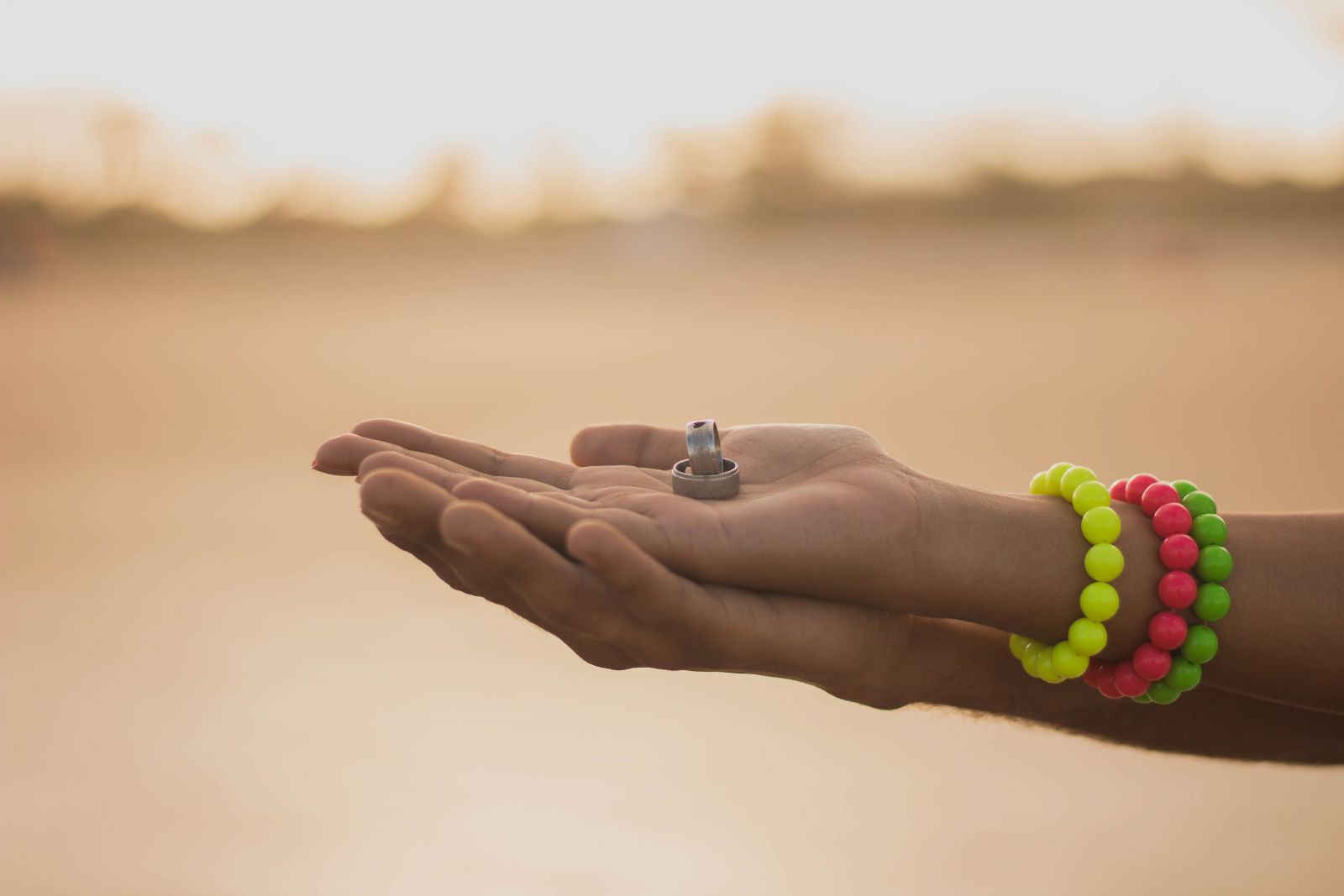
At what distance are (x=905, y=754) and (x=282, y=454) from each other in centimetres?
650

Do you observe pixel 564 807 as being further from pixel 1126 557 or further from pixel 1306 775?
pixel 1306 775

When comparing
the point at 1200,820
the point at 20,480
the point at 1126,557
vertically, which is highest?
the point at 1126,557

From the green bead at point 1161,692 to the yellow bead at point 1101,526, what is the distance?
305 millimetres

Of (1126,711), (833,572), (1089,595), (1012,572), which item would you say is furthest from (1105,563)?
(1126,711)

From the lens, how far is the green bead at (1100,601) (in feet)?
6.52

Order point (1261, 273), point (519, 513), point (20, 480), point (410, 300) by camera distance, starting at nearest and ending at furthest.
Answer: point (519, 513)
point (20, 480)
point (1261, 273)
point (410, 300)

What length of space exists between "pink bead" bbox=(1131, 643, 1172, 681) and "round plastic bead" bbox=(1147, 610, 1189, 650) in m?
0.02

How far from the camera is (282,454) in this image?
889 cm

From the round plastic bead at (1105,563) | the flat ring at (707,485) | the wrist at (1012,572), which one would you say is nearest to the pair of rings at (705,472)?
the flat ring at (707,485)

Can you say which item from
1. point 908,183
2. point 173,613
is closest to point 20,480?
point 173,613

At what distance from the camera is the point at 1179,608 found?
2.04 meters

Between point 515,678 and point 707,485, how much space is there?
2.92m

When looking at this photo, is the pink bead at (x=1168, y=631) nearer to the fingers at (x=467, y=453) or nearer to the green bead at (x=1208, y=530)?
the green bead at (x=1208, y=530)

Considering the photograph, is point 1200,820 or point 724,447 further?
point 1200,820
